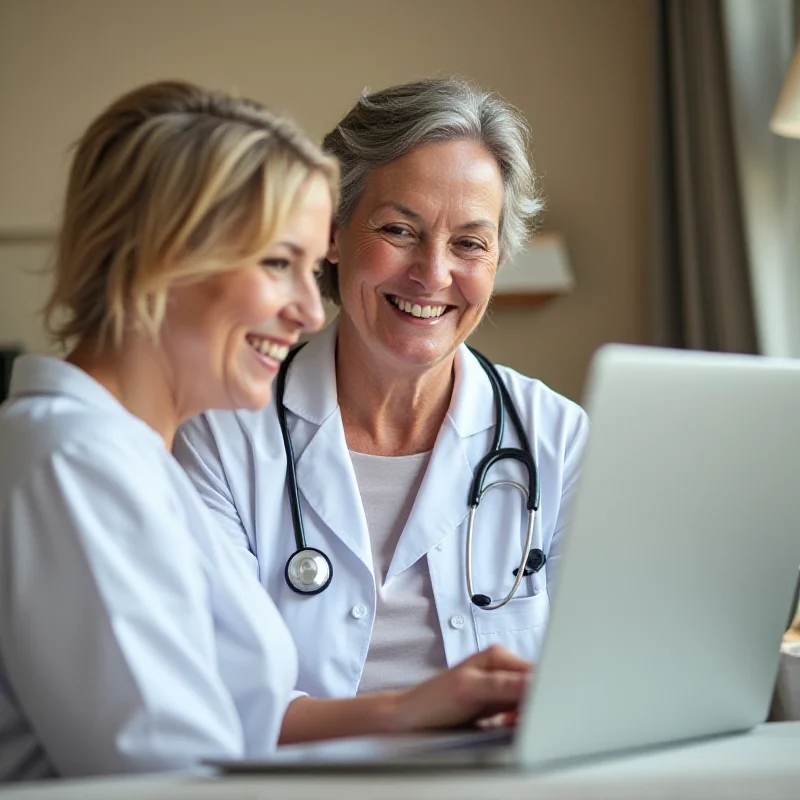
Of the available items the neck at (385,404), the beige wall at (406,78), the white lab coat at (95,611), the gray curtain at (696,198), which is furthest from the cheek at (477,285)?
the beige wall at (406,78)

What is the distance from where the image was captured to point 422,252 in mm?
1729

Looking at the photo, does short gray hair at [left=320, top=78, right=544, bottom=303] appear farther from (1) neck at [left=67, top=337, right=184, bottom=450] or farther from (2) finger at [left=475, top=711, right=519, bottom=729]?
(2) finger at [left=475, top=711, right=519, bottom=729]

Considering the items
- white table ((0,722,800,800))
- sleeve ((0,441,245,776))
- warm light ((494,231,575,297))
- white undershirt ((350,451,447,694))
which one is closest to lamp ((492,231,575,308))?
warm light ((494,231,575,297))

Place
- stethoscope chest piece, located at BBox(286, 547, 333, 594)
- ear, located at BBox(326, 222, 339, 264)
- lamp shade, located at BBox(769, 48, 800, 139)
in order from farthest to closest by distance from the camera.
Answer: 1. lamp shade, located at BBox(769, 48, 800, 139)
2. ear, located at BBox(326, 222, 339, 264)
3. stethoscope chest piece, located at BBox(286, 547, 333, 594)

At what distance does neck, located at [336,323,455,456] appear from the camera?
1766 mm

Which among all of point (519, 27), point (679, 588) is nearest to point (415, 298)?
point (679, 588)

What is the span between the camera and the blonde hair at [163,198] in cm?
106

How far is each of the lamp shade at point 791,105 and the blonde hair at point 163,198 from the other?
163 cm

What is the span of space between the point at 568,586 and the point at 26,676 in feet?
1.55

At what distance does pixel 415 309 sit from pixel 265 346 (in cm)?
61

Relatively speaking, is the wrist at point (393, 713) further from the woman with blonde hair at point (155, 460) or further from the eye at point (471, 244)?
the eye at point (471, 244)

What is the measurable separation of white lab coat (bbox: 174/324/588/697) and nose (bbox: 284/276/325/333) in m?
0.49

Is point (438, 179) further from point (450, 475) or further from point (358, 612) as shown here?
point (358, 612)

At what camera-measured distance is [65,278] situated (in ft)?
3.75
